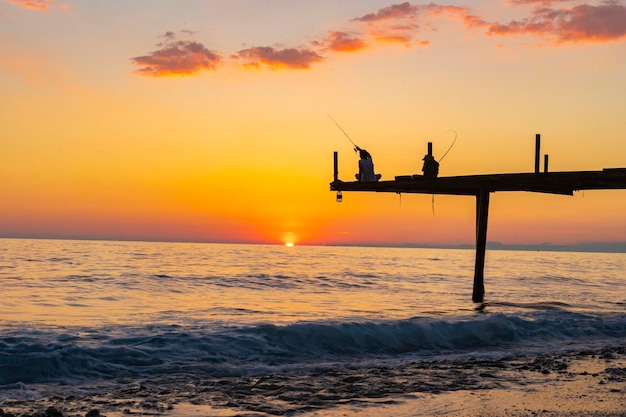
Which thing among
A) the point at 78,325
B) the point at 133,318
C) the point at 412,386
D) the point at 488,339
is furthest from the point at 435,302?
the point at 412,386

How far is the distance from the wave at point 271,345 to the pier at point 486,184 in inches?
159

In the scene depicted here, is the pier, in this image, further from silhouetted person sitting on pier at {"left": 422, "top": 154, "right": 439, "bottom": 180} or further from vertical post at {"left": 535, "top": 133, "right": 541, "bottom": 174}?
silhouetted person sitting on pier at {"left": 422, "top": 154, "right": 439, "bottom": 180}

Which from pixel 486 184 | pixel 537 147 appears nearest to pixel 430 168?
pixel 486 184

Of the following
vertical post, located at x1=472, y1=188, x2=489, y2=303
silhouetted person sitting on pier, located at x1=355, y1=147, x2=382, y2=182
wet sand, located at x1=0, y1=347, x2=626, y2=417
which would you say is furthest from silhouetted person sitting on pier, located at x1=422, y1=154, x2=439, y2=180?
wet sand, located at x1=0, y1=347, x2=626, y2=417

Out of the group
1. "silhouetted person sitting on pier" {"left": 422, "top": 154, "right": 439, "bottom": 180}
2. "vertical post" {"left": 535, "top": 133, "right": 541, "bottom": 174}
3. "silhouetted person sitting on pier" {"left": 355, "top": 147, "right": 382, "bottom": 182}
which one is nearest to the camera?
"vertical post" {"left": 535, "top": 133, "right": 541, "bottom": 174}

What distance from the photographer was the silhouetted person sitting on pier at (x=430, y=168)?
68.2ft

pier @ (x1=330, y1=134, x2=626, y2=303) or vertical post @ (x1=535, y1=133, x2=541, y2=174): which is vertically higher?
vertical post @ (x1=535, y1=133, x2=541, y2=174)

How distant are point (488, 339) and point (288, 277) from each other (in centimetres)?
2329

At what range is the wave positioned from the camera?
1205 centimetres

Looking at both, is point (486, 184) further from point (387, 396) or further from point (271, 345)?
point (387, 396)

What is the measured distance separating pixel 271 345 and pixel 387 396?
576 centimetres

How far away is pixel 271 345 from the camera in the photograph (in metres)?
14.8

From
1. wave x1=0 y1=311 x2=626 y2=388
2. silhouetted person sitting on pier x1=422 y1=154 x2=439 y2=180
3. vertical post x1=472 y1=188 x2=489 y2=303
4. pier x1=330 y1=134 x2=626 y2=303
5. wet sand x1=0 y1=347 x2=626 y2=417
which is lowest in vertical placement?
wave x1=0 y1=311 x2=626 y2=388

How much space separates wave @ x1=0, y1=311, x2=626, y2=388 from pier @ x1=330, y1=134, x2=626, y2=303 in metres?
4.05
